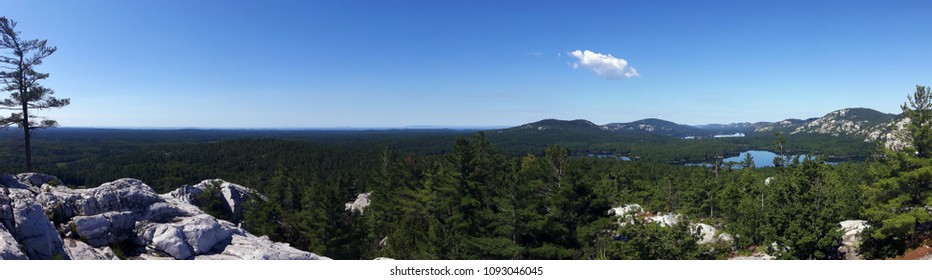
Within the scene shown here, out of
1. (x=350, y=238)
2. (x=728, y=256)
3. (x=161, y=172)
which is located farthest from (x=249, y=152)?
(x=728, y=256)

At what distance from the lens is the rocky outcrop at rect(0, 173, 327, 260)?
328 inches

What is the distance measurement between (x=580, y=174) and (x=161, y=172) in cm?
9663

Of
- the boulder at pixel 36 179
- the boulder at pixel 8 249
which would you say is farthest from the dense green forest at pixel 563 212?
the boulder at pixel 8 249

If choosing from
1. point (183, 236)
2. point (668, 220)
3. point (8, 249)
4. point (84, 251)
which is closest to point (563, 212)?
point (183, 236)

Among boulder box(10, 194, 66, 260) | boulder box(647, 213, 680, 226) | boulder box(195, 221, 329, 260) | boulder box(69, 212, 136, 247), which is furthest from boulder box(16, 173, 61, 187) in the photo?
boulder box(647, 213, 680, 226)

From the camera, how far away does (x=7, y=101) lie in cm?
1088

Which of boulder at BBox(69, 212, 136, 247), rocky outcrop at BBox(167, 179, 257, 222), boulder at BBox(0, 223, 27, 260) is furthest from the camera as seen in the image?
rocky outcrop at BBox(167, 179, 257, 222)

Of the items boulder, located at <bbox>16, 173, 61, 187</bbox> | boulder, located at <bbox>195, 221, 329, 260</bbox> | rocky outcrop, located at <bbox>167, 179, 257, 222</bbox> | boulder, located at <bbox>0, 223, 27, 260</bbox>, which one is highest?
boulder, located at <bbox>16, 173, 61, 187</bbox>

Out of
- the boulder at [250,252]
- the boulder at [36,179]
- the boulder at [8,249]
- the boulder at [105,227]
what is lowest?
the boulder at [250,252]

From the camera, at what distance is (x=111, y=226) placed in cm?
1048

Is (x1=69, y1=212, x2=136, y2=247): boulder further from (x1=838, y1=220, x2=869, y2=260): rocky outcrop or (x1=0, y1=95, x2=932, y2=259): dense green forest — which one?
(x1=838, y1=220, x2=869, y2=260): rocky outcrop

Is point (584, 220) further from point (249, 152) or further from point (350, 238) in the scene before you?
point (249, 152)

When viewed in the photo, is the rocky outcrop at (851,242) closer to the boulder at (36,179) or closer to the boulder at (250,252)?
the boulder at (250,252)

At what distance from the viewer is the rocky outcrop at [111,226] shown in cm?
832
